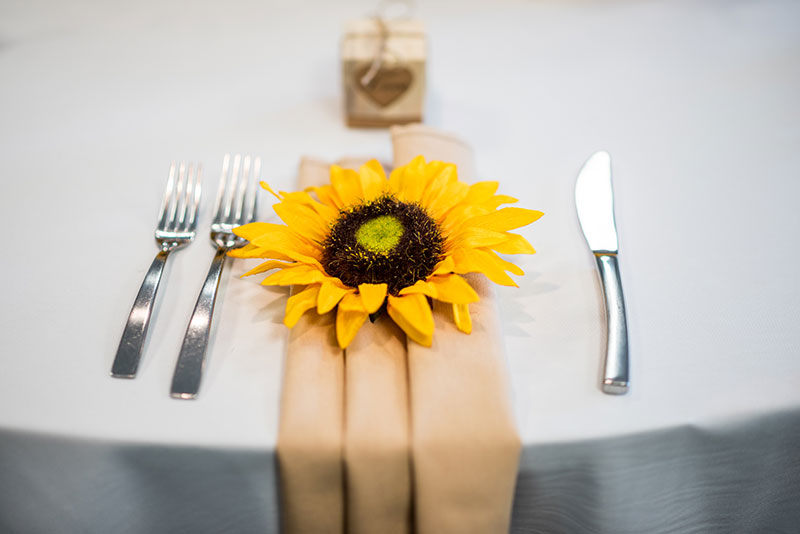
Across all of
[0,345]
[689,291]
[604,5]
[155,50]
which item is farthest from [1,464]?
[604,5]

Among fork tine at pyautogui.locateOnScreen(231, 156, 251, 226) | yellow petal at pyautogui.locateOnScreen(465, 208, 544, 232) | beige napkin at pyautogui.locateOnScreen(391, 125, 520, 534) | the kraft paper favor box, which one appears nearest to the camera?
beige napkin at pyautogui.locateOnScreen(391, 125, 520, 534)

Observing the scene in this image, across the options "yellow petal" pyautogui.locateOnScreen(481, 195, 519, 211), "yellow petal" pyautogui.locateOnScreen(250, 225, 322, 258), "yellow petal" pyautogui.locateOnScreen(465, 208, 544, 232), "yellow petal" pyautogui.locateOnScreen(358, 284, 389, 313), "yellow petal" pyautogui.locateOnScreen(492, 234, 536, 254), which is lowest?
"yellow petal" pyautogui.locateOnScreen(358, 284, 389, 313)

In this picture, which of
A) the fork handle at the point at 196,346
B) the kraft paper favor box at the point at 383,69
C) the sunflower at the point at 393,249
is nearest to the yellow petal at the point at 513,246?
the sunflower at the point at 393,249

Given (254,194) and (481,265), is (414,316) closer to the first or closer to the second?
(481,265)

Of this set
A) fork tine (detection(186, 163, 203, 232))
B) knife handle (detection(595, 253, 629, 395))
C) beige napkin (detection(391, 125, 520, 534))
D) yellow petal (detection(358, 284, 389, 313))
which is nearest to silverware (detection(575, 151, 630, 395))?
knife handle (detection(595, 253, 629, 395))

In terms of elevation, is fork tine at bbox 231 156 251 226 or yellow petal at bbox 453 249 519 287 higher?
fork tine at bbox 231 156 251 226

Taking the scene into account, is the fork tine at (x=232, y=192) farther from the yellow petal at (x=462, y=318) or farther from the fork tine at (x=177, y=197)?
the yellow petal at (x=462, y=318)

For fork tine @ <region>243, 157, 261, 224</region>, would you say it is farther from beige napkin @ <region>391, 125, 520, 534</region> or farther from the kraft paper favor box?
beige napkin @ <region>391, 125, 520, 534</region>

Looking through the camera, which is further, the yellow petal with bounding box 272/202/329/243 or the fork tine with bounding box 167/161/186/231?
the fork tine with bounding box 167/161/186/231
